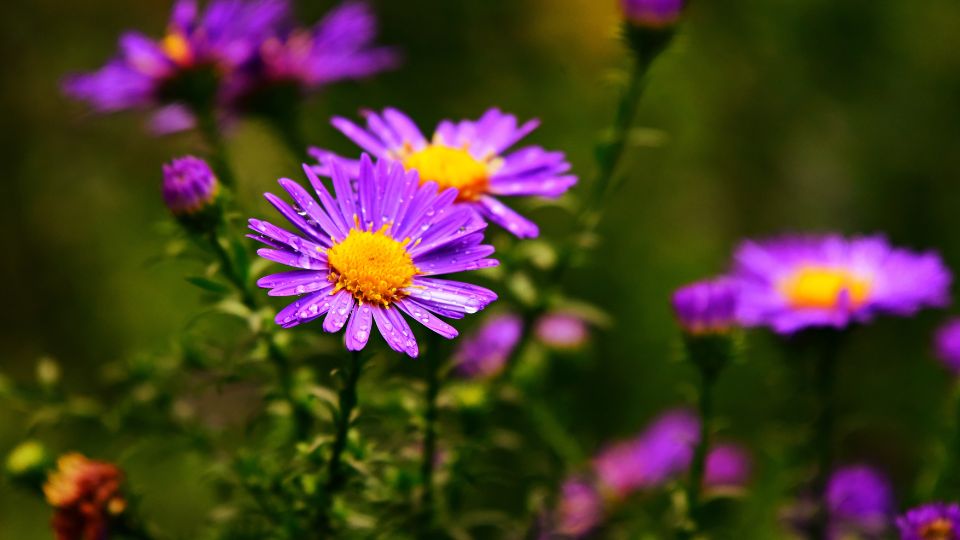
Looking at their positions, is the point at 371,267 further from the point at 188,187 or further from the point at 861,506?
the point at 861,506

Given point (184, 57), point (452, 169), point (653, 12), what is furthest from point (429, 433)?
point (184, 57)

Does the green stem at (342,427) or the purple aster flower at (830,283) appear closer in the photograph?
the green stem at (342,427)

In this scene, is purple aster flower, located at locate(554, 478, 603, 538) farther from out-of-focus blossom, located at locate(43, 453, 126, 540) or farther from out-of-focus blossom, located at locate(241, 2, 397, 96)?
out-of-focus blossom, located at locate(241, 2, 397, 96)

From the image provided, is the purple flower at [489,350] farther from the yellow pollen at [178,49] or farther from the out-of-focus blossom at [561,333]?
the yellow pollen at [178,49]

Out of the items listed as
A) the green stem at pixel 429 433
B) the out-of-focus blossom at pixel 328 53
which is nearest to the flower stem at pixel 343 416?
the green stem at pixel 429 433

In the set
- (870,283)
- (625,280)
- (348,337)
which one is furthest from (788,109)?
(348,337)

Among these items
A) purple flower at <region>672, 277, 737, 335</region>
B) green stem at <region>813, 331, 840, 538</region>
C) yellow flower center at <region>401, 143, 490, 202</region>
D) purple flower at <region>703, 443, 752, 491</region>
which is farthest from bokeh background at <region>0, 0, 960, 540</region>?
yellow flower center at <region>401, 143, 490, 202</region>
